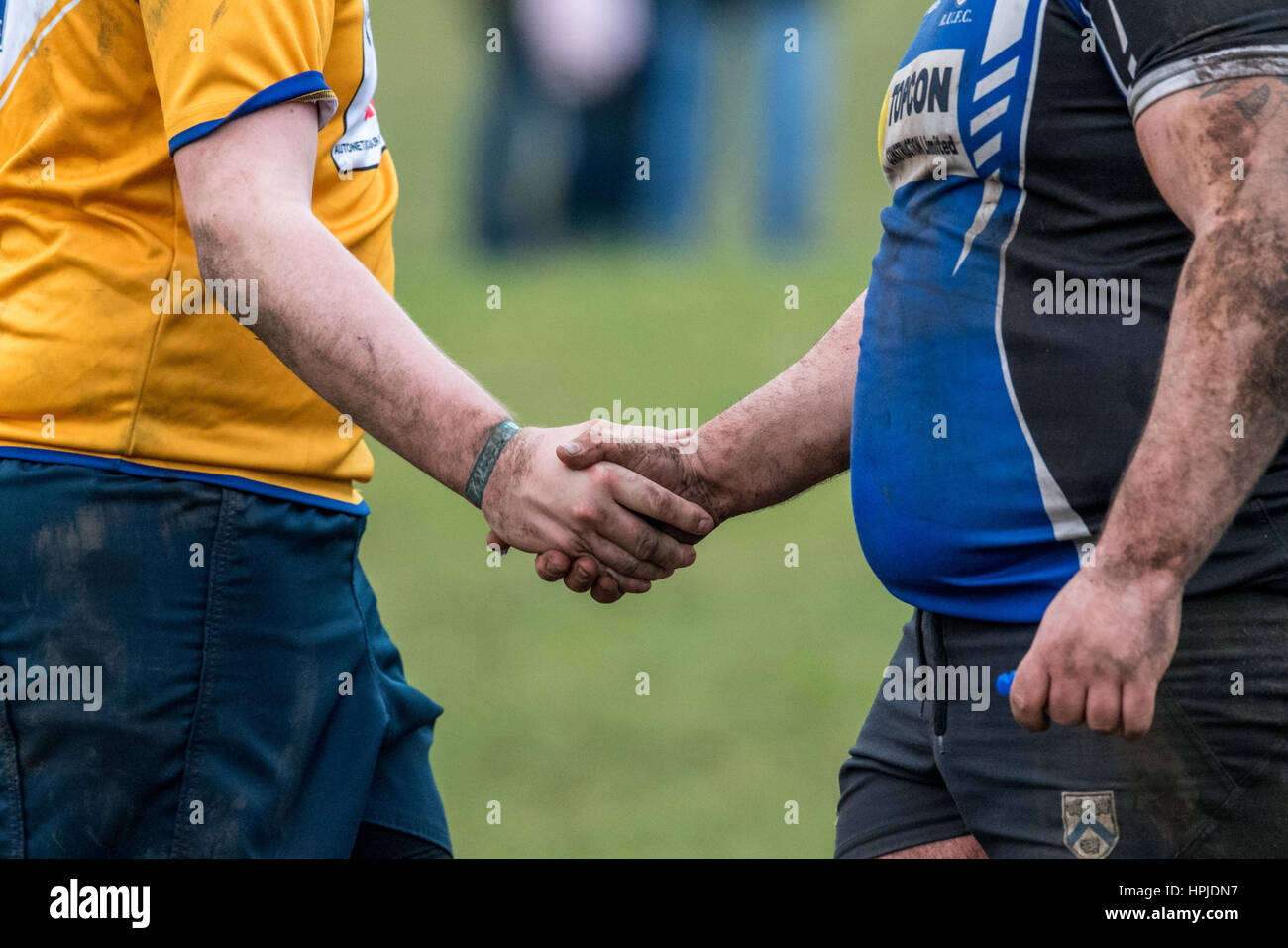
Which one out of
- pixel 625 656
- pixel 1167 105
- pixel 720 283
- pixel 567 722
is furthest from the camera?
pixel 720 283

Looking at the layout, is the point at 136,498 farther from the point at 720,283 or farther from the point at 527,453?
the point at 720,283

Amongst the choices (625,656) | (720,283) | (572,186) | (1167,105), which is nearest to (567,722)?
(625,656)

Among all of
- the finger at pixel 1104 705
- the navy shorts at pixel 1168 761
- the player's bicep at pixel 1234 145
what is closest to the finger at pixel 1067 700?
the finger at pixel 1104 705

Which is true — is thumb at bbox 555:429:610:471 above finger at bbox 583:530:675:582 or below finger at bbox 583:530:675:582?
above

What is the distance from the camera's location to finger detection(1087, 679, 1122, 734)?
1902 mm

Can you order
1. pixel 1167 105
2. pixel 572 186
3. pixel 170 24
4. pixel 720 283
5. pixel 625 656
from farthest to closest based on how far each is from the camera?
pixel 572 186, pixel 720 283, pixel 625 656, pixel 170 24, pixel 1167 105

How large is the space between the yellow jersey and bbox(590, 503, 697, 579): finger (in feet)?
1.71

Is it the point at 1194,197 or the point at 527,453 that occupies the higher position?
the point at 1194,197

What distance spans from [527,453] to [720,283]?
9.48m

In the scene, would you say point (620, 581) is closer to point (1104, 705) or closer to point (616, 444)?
point (616, 444)

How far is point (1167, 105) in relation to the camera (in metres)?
1.88

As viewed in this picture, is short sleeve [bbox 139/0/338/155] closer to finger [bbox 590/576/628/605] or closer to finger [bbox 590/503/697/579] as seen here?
finger [bbox 590/503/697/579]

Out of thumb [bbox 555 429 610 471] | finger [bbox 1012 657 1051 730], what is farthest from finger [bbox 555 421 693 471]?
finger [bbox 1012 657 1051 730]

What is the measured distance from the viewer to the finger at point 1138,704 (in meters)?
1.89
